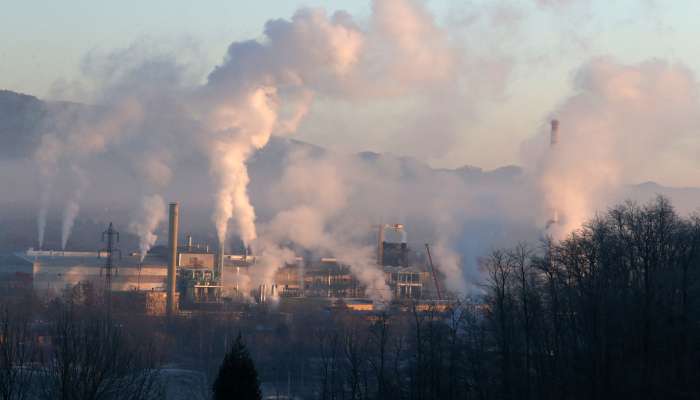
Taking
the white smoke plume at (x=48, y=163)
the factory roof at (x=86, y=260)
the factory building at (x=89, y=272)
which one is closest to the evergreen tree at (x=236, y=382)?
the factory building at (x=89, y=272)

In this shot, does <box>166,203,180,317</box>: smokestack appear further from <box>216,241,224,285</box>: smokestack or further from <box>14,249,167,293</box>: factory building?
<box>14,249,167,293</box>: factory building

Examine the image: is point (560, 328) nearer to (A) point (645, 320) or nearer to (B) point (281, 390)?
(A) point (645, 320)

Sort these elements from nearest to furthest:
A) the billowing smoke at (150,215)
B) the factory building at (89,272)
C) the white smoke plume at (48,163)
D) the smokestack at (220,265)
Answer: the factory building at (89,272), the smokestack at (220,265), the billowing smoke at (150,215), the white smoke plume at (48,163)

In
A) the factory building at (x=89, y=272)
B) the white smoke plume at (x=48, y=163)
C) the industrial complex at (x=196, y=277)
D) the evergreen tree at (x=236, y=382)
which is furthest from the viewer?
the white smoke plume at (x=48, y=163)

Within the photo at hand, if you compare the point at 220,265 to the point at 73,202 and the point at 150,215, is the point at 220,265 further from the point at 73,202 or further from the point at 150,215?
the point at 73,202

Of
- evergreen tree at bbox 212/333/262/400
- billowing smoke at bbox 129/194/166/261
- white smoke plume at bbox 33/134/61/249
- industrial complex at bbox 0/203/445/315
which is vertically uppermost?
white smoke plume at bbox 33/134/61/249

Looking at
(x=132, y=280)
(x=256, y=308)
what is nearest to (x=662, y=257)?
(x=256, y=308)

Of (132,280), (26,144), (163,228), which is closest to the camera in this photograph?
(132,280)

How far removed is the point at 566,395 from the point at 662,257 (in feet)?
30.4

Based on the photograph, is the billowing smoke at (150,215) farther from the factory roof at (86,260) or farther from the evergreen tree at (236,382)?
the evergreen tree at (236,382)

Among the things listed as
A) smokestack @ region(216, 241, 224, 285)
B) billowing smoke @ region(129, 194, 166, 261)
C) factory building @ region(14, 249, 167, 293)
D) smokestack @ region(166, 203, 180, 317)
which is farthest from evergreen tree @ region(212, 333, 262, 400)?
billowing smoke @ region(129, 194, 166, 261)

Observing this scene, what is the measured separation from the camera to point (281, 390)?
132ft

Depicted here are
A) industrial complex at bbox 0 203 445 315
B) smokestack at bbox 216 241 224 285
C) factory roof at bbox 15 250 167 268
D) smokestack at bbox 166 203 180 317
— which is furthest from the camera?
factory roof at bbox 15 250 167 268

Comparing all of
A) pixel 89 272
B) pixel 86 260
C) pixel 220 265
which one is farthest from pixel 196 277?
pixel 86 260
